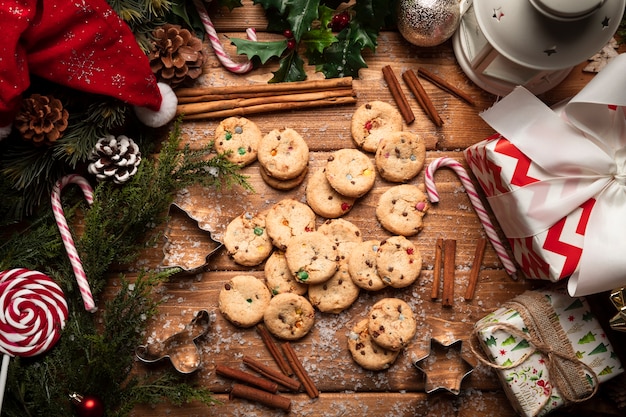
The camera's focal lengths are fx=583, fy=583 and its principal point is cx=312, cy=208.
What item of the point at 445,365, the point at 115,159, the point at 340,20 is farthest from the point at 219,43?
the point at 445,365

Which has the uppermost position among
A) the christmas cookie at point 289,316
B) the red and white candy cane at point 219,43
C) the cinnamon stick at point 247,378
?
the red and white candy cane at point 219,43

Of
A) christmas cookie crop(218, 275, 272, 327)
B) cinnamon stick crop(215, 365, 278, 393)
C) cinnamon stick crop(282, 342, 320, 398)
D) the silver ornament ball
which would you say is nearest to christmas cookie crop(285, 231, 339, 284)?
christmas cookie crop(218, 275, 272, 327)

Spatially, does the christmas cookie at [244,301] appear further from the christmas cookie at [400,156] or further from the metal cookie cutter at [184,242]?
the christmas cookie at [400,156]

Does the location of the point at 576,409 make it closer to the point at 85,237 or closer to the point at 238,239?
the point at 238,239

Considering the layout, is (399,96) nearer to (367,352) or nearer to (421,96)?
(421,96)

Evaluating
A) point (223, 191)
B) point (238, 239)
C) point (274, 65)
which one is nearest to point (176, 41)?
point (274, 65)

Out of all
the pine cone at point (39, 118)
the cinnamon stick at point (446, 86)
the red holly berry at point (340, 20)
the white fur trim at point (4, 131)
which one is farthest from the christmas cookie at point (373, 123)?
the white fur trim at point (4, 131)
